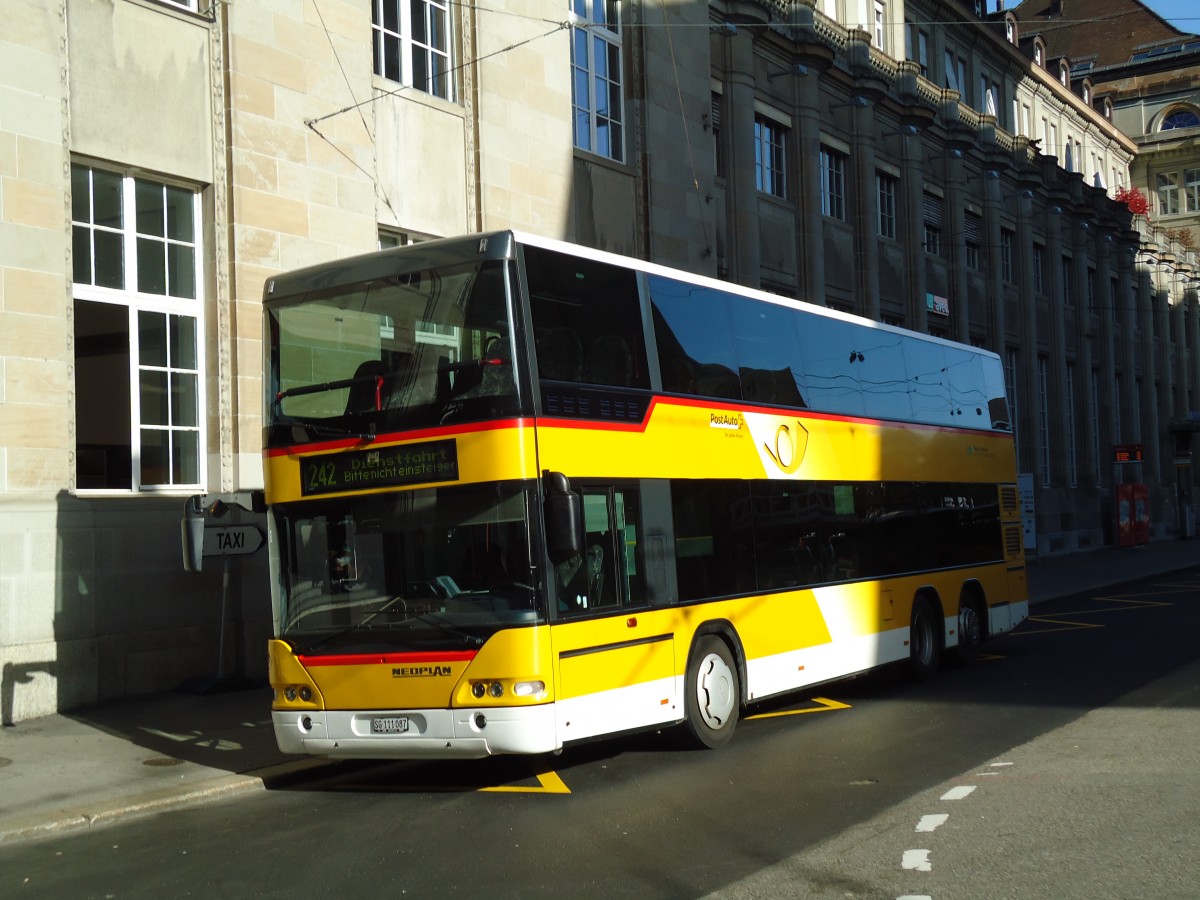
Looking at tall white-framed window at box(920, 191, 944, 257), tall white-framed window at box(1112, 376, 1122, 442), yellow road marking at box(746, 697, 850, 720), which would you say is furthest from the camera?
tall white-framed window at box(1112, 376, 1122, 442)

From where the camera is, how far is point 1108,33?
7238cm

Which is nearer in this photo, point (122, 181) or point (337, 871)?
point (337, 871)

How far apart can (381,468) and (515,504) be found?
3.44ft

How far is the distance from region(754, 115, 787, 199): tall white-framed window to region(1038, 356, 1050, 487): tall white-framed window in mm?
17044

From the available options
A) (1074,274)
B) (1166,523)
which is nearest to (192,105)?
(1074,274)

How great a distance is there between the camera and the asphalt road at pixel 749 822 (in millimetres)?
6793

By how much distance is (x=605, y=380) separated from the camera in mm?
10414

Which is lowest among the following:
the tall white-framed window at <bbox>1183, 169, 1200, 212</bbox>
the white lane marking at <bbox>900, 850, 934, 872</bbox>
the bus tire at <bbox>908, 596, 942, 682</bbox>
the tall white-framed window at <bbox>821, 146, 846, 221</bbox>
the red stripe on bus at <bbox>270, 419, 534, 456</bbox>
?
the white lane marking at <bbox>900, 850, 934, 872</bbox>

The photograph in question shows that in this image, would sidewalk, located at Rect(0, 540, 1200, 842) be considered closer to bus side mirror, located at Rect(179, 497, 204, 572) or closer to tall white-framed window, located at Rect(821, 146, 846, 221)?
bus side mirror, located at Rect(179, 497, 204, 572)

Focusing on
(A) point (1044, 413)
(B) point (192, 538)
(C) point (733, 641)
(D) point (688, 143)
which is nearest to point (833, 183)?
(D) point (688, 143)

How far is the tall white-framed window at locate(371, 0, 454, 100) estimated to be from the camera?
18250mm

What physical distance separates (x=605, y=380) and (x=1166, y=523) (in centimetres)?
5031

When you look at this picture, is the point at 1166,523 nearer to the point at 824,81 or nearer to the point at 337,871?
the point at 824,81

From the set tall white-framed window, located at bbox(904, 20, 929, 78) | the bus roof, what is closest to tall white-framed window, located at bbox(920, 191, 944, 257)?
tall white-framed window, located at bbox(904, 20, 929, 78)
